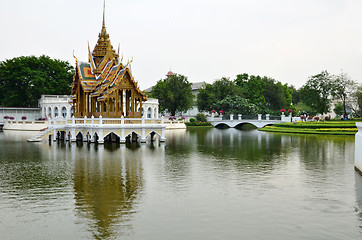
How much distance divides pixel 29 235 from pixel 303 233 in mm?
7031

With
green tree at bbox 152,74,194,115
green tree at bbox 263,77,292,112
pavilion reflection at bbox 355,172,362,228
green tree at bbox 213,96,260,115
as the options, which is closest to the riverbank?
green tree at bbox 213,96,260,115

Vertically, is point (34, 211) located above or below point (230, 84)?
below

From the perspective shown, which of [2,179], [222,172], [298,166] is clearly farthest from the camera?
[298,166]

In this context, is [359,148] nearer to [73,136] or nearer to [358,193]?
[358,193]

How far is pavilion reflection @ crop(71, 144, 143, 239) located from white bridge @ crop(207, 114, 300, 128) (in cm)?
5595

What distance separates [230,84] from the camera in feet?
294

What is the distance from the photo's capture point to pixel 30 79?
251 feet

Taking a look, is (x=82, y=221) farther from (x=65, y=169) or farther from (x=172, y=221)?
(x=65, y=169)

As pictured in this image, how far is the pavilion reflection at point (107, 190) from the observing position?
10305 mm

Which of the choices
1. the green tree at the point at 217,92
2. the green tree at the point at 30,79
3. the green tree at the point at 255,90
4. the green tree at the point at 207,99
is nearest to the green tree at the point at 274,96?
the green tree at the point at 255,90

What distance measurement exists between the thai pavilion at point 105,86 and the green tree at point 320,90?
50223mm

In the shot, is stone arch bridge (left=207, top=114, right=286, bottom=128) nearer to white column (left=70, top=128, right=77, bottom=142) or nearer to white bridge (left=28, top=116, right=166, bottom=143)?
white bridge (left=28, top=116, right=166, bottom=143)

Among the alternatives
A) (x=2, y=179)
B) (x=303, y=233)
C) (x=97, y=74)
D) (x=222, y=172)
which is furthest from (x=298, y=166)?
(x=97, y=74)

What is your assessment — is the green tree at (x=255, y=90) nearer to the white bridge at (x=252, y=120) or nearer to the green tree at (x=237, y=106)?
the green tree at (x=237, y=106)
